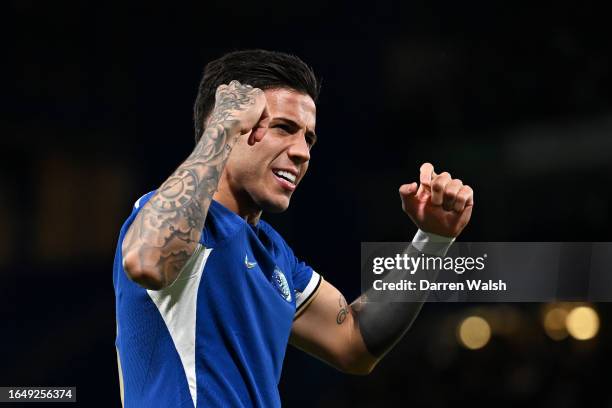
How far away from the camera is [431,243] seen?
2186 mm

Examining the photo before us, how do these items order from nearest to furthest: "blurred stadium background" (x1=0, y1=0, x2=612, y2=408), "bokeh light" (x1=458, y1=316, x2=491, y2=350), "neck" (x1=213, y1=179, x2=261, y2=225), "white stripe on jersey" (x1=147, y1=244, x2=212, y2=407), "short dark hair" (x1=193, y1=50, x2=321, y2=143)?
1. "white stripe on jersey" (x1=147, y1=244, x2=212, y2=407)
2. "neck" (x1=213, y1=179, x2=261, y2=225)
3. "short dark hair" (x1=193, y1=50, x2=321, y2=143)
4. "blurred stadium background" (x1=0, y1=0, x2=612, y2=408)
5. "bokeh light" (x1=458, y1=316, x2=491, y2=350)

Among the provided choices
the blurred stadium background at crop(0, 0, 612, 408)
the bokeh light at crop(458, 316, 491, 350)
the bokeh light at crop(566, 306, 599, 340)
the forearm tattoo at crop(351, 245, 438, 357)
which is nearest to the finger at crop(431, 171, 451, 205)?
the forearm tattoo at crop(351, 245, 438, 357)

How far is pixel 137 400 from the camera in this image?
1.65 metres

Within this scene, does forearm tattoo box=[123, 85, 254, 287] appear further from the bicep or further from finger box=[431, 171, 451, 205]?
the bicep

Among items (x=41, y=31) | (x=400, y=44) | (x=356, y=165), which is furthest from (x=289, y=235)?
(x=41, y=31)

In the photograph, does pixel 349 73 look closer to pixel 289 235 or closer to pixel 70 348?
pixel 289 235

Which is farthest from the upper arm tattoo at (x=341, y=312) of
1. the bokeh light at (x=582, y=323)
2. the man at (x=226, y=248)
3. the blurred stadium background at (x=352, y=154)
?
the bokeh light at (x=582, y=323)

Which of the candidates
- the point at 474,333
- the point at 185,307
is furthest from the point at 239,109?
the point at 474,333

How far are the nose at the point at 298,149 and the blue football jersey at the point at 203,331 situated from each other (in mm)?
238

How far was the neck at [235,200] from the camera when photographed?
187 centimetres

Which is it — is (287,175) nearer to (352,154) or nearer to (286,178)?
(286,178)

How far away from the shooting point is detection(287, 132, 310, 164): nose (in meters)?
1.91

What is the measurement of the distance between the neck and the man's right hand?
134 mm

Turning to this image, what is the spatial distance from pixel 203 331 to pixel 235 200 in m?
0.37
